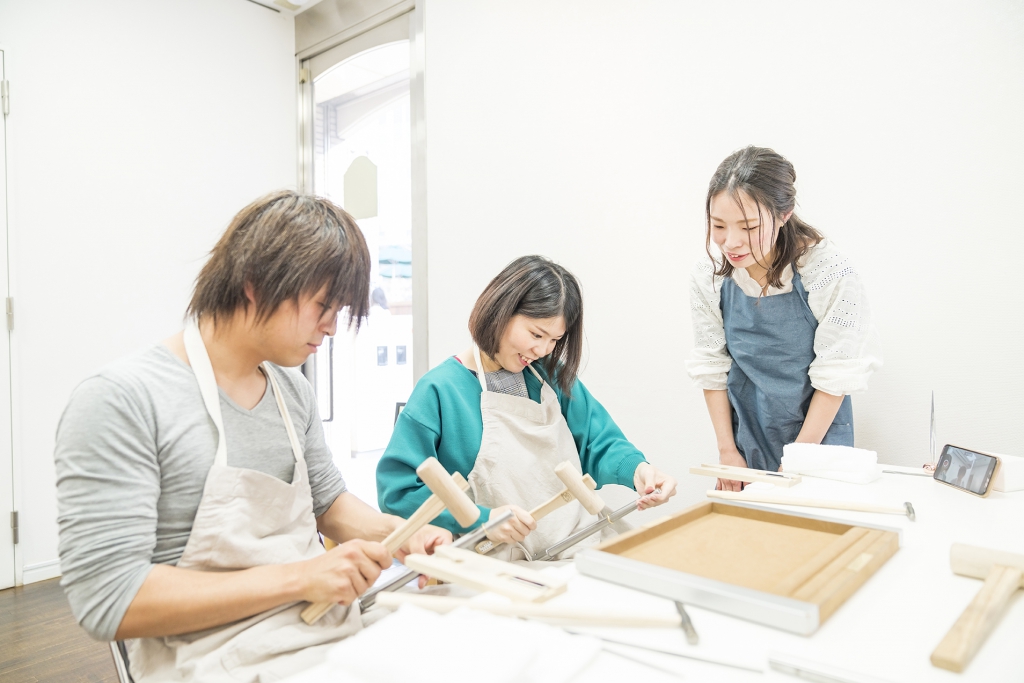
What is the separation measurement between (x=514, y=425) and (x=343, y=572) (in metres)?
0.74

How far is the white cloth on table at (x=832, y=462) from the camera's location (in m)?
1.44

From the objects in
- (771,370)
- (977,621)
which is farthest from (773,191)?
(977,621)

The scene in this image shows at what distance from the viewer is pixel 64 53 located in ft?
10.4

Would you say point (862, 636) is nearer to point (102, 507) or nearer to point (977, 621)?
point (977, 621)

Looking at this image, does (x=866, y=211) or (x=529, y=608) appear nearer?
(x=529, y=608)

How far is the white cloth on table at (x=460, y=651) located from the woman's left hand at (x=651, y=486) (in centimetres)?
81

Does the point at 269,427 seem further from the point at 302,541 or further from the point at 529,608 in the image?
the point at 529,608

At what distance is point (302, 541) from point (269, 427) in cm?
21

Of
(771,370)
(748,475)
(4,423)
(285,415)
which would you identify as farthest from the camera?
(4,423)

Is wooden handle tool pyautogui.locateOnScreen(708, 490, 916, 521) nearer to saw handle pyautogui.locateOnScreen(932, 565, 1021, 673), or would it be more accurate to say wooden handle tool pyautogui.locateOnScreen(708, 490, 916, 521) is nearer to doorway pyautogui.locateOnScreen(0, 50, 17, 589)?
saw handle pyautogui.locateOnScreen(932, 565, 1021, 673)

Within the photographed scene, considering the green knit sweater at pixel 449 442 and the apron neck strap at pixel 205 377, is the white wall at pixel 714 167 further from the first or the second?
the apron neck strap at pixel 205 377

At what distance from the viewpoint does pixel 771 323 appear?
1770mm

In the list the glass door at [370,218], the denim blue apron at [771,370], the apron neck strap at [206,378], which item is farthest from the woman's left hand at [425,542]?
the glass door at [370,218]

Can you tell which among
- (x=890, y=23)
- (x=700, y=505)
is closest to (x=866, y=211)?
(x=890, y=23)
